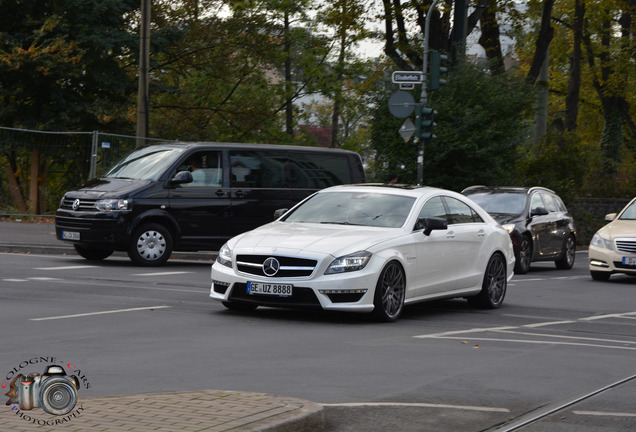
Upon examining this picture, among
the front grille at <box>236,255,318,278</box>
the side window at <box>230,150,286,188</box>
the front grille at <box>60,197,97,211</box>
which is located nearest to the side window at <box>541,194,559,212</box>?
the side window at <box>230,150,286,188</box>

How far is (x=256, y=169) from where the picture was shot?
1973cm

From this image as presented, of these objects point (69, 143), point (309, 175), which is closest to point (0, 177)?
point (69, 143)

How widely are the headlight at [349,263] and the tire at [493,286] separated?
2.80 m

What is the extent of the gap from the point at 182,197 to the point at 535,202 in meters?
7.15

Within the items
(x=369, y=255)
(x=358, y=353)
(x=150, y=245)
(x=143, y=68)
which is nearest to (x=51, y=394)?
(x=358, y=353)

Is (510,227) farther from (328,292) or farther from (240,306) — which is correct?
(328,292)

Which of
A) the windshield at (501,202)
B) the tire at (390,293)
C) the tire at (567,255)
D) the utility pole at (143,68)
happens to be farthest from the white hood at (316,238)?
the utility pole at (143,68)

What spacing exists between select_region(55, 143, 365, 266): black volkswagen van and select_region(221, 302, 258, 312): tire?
20.0ft

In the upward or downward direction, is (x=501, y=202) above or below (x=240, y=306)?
above

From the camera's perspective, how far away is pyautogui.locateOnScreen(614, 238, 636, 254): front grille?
1894cm

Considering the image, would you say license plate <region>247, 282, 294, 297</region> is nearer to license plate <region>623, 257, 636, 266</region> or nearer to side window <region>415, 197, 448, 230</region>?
side window <region>415, 197, 448, 230</region>

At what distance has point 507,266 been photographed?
14.1 meters

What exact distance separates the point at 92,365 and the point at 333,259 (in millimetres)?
3584

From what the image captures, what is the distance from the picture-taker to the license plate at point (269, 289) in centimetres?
1104
